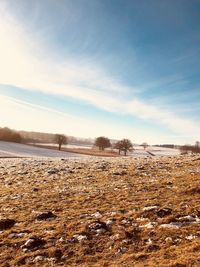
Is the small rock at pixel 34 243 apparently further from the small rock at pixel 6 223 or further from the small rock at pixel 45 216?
the small rock at pixel 45 216

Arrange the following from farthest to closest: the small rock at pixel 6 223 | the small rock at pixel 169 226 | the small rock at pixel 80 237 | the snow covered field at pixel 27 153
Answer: the snow covered field at pixel 27 153 → the small rock at pixel 6 223 → the small rock at pixel 169 226 → the small rock at pixel 80 237

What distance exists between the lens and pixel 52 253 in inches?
417

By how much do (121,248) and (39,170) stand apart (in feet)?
63.1

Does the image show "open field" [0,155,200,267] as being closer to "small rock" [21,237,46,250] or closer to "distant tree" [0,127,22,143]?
"small rock" [21,237,46,250]

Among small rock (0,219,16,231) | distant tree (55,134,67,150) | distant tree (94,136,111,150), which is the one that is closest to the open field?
small rock (0,219,16,231)

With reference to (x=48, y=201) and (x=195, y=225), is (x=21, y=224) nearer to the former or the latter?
(x=48, y=201)

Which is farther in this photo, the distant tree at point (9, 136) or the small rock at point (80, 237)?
the distant tree at point (9, 136)

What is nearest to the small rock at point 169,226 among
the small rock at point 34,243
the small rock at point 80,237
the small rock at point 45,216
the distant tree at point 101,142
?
the small rock at point 80,237

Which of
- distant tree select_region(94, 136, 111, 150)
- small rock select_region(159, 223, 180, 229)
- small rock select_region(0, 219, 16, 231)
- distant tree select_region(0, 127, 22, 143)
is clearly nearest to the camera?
small rock select_region(159, 223, 180, 229)

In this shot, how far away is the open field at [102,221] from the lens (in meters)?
10.2

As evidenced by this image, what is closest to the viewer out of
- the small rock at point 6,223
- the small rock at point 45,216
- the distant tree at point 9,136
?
the small rock at point 6,223

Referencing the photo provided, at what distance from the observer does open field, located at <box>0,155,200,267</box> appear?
33.4 feet

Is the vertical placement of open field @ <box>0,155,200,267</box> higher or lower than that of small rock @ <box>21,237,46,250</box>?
higher

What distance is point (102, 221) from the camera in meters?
13.4
